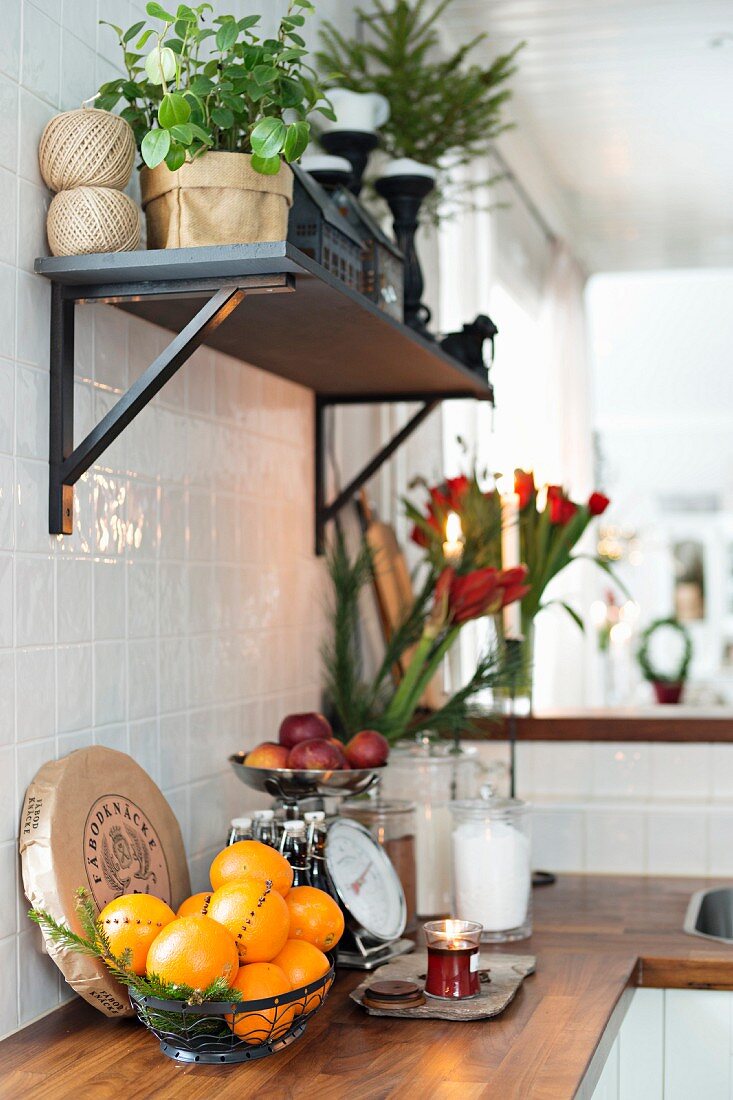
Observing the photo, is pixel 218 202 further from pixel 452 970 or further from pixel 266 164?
pixel 452 970

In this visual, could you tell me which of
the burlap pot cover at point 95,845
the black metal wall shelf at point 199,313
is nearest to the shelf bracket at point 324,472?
the black metal wall shelf at point 199,313

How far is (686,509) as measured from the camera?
10.0 metres

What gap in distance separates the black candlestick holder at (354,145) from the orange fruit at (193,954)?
1183 millimetres

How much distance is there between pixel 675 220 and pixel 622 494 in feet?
16.4

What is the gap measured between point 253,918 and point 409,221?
1195 mm

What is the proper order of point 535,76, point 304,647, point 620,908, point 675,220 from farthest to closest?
1. point 675,220
2. point 535,76
3. point 304,647
4. point 620,908

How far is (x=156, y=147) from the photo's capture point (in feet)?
4.00

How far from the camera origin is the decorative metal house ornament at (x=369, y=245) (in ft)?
5.50

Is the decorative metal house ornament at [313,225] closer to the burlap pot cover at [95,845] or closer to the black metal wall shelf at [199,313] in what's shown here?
the black metal wall shelf at [199,313]

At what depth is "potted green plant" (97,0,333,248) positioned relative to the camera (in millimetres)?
1233

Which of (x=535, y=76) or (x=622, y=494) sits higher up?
(x=535, y=76)

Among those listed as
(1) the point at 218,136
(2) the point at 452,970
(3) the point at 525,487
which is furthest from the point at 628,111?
(2) the point at 452,970

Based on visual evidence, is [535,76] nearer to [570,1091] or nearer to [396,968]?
[396,968]

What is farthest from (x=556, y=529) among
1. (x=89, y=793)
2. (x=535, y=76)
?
(x=535, y=76)
